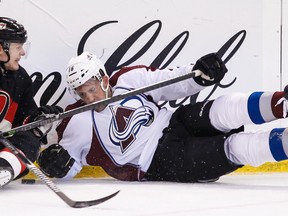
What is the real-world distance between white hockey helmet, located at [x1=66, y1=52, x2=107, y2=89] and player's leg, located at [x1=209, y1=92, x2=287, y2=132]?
0.52 meters

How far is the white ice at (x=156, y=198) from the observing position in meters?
1.81

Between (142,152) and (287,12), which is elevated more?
(287,12)

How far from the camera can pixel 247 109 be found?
2502mm

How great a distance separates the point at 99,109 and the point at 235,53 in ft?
3.28

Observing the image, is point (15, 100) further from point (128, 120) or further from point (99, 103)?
point (128, 120)

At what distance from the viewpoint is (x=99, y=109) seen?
2.78 m

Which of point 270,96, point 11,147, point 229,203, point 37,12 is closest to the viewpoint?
point 229,203

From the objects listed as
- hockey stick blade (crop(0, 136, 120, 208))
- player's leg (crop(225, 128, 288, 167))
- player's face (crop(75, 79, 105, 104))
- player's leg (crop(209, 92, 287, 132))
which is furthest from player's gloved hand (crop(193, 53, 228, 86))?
hockey stick blade (crop(0, 136, 120, 208))

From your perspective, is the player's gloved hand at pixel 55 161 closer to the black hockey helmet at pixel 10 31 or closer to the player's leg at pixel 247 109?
the black hockey helmet at pixel 10 31

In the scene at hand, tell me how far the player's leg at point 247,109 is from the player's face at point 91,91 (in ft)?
1.57

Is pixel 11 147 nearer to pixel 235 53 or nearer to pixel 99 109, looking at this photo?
pixel 99 109

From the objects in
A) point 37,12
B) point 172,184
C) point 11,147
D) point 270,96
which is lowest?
point 172,184

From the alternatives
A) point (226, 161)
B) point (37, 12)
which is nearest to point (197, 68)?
point (226, 161)

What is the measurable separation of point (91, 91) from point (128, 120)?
0.20m
